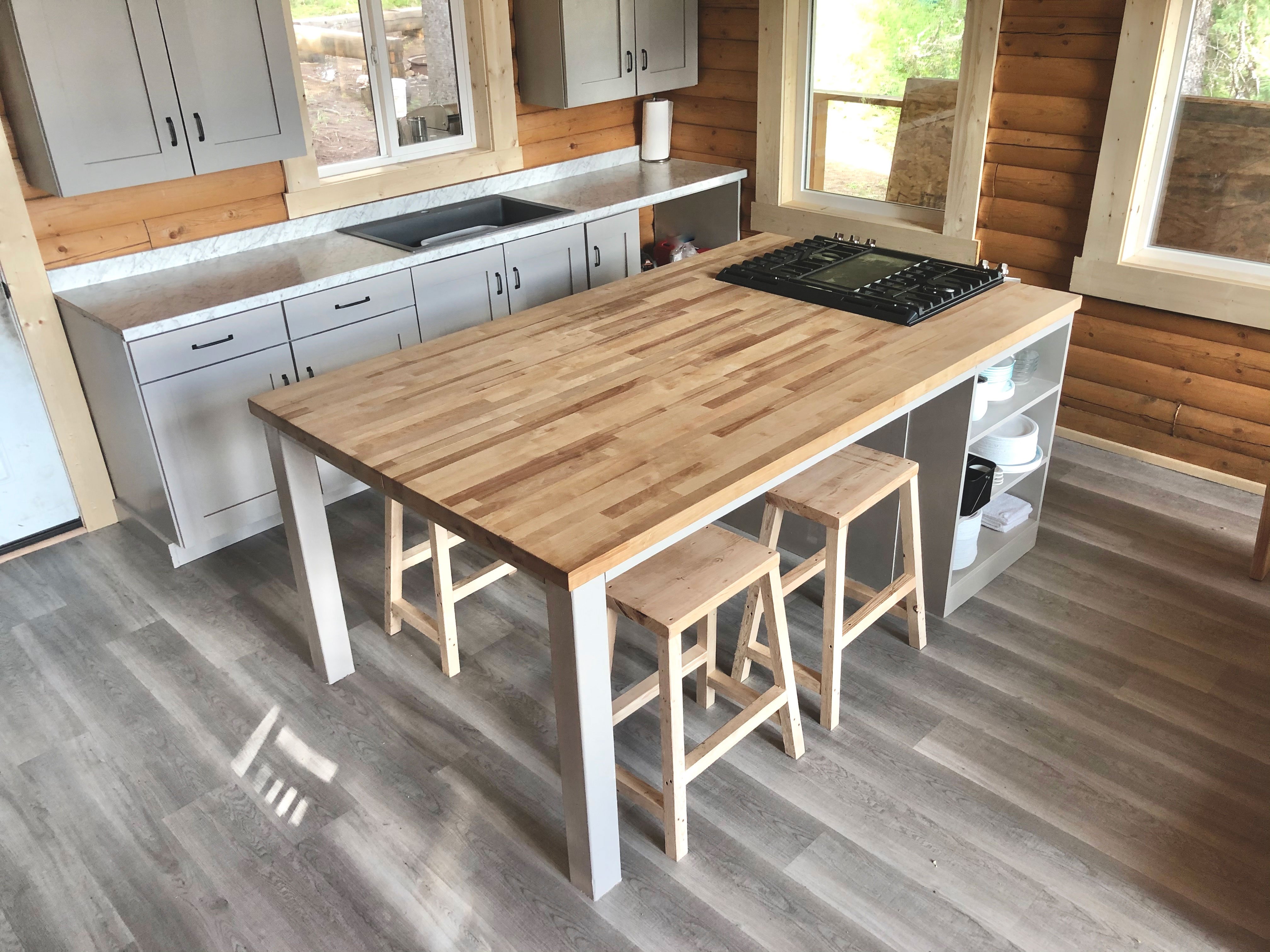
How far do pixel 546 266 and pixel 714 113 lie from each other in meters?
1.45

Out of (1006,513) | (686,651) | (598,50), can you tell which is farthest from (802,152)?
(686,651)

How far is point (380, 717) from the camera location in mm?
2768

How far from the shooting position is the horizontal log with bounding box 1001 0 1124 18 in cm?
351

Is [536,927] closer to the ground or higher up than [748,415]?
closer to the ground

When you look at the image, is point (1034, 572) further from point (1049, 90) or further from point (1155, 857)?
point (1049, 90)

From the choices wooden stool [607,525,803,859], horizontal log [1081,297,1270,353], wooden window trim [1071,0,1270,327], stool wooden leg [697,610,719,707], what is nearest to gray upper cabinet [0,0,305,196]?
wooden stool [607,525,803,859]

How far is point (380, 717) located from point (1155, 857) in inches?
76.7

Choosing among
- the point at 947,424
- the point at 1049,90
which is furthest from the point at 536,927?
the point at 1049,90

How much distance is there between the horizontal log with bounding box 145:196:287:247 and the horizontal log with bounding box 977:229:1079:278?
2.83 meters

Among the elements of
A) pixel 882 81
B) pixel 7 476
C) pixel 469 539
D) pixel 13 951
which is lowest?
pixel 13 951

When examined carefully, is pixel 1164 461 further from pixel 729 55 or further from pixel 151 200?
pixel 151 200

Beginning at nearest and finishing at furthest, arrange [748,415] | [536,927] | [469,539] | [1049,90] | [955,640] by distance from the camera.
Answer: [469,539], [536,927], [748,415], [955,640], [1049,90]

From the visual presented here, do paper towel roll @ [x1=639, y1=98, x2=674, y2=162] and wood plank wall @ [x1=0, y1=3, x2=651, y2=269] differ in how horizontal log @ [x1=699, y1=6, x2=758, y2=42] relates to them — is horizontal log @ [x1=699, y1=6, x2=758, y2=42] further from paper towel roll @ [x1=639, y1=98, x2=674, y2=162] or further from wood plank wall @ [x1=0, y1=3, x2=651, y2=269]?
wood plank wall @ [x1=0, y1=3, x2=651, y2=269]

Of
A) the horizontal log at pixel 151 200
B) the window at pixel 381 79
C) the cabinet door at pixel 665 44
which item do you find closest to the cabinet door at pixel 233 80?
the horizontal log at pixel 151 200
